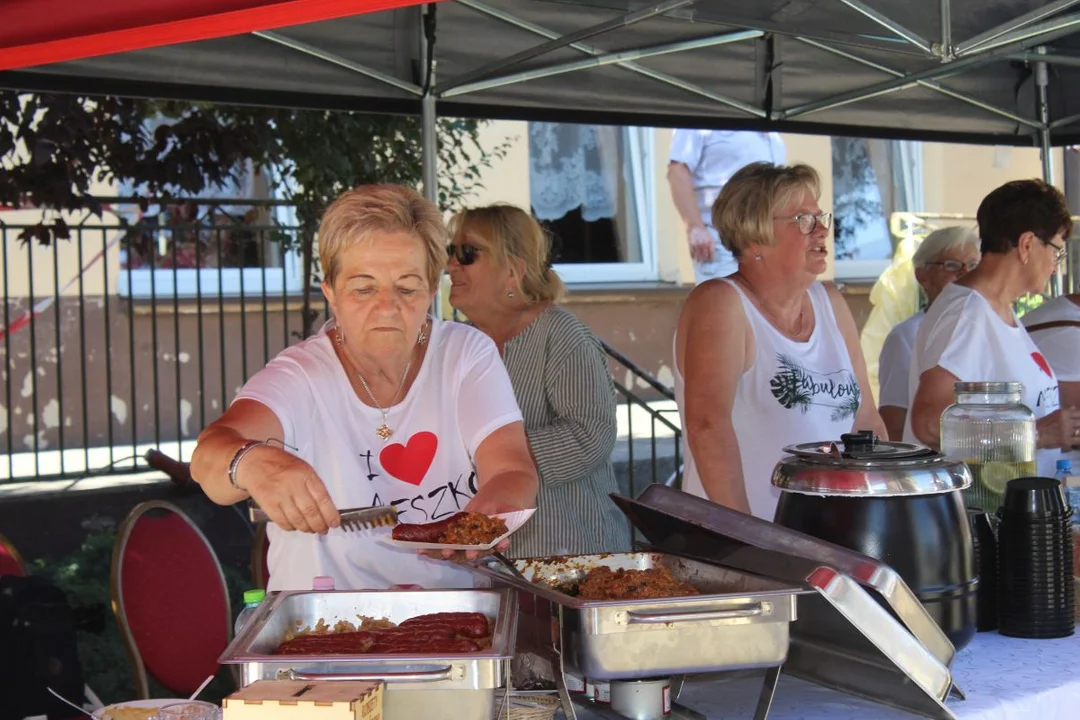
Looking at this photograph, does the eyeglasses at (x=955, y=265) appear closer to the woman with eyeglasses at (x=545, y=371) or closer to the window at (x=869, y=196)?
the woman with eyeglasses at (x=545, y=371)

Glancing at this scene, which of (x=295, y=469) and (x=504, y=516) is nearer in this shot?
(x=295, y=469)

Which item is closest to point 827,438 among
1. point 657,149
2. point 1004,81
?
point 1004,81

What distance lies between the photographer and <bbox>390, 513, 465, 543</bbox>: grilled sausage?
6.54 ft

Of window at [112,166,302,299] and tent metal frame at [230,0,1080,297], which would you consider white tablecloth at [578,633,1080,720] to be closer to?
tent metal frame at [230,0,1080,297]

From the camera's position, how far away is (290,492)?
1960mm

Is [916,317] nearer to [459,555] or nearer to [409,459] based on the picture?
[409,459]

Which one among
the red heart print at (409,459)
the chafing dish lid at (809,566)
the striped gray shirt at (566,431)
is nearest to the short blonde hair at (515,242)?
the striped gray shirt at (566,431)

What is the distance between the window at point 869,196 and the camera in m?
12.3

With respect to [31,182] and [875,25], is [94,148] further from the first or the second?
[875,25]

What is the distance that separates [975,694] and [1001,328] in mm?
1852

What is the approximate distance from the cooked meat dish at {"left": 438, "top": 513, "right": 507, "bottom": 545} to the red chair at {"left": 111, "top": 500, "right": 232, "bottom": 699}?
5.42ft

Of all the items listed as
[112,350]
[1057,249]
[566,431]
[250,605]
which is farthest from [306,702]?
[112,350]

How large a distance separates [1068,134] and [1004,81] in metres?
0.42

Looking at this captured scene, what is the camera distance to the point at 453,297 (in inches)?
152
